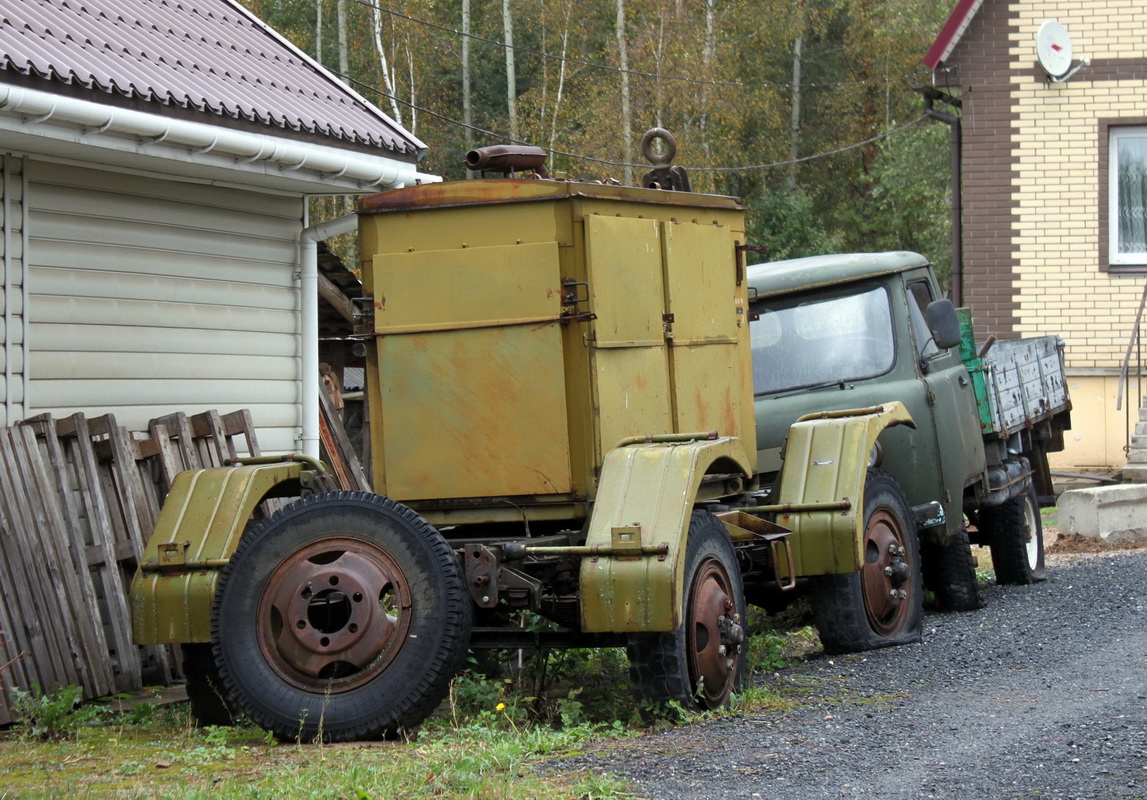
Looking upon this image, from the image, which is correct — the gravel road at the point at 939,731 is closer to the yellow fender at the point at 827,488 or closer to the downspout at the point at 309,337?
the yellow fender at the point at 827,488

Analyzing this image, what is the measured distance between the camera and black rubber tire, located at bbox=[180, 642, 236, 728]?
6.54 metres

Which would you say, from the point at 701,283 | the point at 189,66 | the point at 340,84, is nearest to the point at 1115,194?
the point at 340,84

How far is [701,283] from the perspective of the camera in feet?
24.3

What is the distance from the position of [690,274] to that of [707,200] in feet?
1.36

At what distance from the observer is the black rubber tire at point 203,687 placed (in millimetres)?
6535

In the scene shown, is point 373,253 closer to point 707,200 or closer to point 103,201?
point 707,200

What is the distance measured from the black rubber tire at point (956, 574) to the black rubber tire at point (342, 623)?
504 cm

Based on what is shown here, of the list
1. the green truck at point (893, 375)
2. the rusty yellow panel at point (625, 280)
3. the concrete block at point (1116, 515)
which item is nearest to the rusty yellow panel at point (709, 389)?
the rusty yellow panel at point (625, 280)

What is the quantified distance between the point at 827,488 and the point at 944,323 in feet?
7.75

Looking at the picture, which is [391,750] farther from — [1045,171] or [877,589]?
[1045,171]

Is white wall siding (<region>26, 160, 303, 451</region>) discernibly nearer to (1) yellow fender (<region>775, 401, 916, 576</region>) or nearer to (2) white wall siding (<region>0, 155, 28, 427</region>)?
(2) white wall siding (<region>0, 155, 28, 427</region>)

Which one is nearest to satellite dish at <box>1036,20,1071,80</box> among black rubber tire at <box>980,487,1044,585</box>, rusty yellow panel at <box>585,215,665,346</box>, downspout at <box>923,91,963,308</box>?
downspout at <box>923,91,963,308</box>

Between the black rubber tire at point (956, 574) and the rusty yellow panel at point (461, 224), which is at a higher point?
the rusty yellow panel at point (461, 224)

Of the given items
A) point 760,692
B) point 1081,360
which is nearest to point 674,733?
point 760,692
